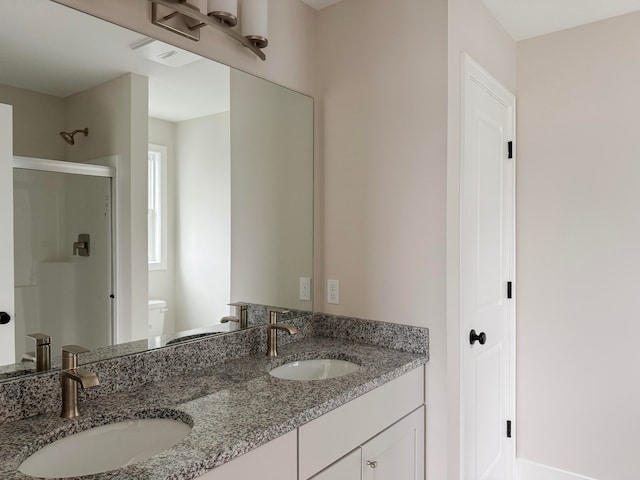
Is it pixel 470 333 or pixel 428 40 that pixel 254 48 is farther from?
pixel 470 333

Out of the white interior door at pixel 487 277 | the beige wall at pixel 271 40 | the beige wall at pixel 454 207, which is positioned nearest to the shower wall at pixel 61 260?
the beige wall at pixel 271 40

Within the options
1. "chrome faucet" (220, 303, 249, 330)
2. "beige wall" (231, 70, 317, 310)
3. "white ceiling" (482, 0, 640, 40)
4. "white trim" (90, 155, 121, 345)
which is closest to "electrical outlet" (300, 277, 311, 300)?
"beige wall" (231, 70, 317, 310)

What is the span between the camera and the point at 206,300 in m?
1.68

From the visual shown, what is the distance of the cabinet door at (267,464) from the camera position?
1.00m

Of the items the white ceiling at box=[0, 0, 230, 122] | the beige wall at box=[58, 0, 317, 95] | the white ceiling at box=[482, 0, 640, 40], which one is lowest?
the white ceiling at box=[0, 0, 230, 122]

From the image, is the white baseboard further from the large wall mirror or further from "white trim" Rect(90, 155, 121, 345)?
"white trim" Rect(90, 155, 121, 345)

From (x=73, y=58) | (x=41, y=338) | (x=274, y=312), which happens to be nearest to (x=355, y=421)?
(x=274, y=312)

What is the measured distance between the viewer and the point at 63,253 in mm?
1245

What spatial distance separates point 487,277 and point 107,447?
171cm

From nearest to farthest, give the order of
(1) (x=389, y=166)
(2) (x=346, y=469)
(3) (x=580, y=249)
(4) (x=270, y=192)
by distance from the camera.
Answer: (2) (x=346, y=469) < (1) (x=389, y=166) < (4) (x=270, y=192) < (3) (x=580, y=249)

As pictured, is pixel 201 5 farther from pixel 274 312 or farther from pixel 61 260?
pixel 274 312

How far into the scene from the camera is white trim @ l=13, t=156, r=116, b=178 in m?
1.17

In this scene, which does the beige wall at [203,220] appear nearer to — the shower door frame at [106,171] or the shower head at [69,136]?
the shower door frame at [106,171]

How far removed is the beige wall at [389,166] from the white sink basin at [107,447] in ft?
3.36
